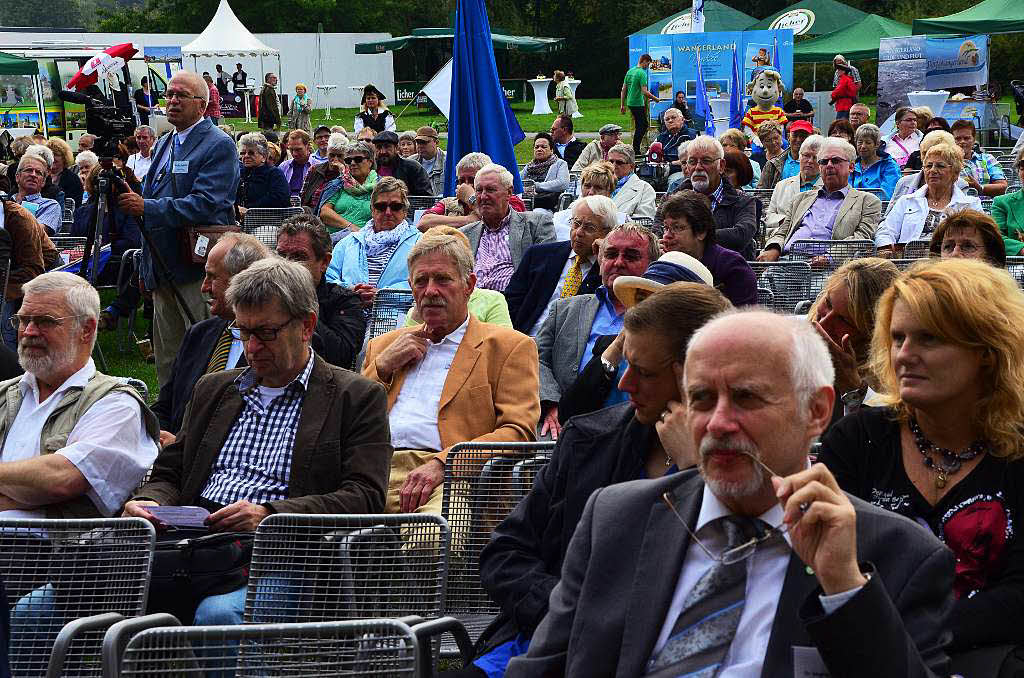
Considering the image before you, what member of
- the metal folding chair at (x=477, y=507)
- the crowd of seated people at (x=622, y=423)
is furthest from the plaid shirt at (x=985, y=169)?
the metal folding chair at (x=477, y=507)

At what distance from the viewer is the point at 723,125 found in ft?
72.9

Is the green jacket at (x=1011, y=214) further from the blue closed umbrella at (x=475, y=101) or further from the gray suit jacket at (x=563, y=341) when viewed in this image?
the gray suit jacket at (x=563, y=341)

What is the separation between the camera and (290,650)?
3021 millimetres

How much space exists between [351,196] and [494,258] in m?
3.08

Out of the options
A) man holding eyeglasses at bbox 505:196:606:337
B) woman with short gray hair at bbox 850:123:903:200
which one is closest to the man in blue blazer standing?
man holding eyeglasses at bbox 505:196:606:337

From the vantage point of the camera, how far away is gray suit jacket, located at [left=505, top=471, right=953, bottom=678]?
2.16 meters

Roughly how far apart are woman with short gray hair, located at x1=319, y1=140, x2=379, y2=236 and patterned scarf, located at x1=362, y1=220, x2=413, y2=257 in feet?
6.08

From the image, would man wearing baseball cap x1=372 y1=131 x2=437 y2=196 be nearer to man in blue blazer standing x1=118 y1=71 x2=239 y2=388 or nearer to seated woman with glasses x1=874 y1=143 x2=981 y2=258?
man in blue blazer standing x1=118 y1=71 x2=239 y2=388

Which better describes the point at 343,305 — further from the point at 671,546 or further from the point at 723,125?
the point at 723,125

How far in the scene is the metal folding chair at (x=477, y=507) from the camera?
4.05m

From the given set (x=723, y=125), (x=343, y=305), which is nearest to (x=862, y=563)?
(x=343, y=305)

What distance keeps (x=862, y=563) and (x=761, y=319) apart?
539mm

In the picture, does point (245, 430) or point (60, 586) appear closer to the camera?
point (60, 586)

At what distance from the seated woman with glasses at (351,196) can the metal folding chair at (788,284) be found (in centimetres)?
404
